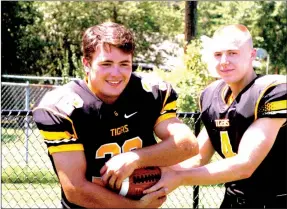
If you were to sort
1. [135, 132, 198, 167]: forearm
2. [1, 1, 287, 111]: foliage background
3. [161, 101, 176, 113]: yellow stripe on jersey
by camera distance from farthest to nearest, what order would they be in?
[1, 1, 287, 111]: foliage background → [161, 101, 176, 113]: yellow stripe on jersey → [135, 132, 198, 167]: forearm

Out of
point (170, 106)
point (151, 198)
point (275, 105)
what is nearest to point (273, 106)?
point (275, 105)

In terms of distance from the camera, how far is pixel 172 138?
299cm

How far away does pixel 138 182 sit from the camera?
9.36ft

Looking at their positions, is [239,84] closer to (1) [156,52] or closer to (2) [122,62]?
(2) [122,62]

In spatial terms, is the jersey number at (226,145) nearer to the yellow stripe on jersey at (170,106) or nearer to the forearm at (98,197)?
the yellow stripe on jersey at (170,106)

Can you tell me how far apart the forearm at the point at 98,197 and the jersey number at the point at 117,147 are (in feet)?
0.88

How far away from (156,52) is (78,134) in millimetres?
22284

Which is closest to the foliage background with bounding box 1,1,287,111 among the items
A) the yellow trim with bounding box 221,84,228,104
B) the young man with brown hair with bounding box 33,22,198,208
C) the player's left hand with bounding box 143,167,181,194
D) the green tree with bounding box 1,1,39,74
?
the green tree with bounding box 1,1,39,74

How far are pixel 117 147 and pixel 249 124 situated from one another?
83 centimetres

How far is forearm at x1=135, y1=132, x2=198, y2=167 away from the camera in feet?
9.43

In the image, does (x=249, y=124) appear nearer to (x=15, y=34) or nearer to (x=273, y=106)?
(x=273, y=106)

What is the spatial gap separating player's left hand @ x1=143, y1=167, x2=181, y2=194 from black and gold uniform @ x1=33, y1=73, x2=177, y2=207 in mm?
284

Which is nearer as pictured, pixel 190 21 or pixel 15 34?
pixel 190 21

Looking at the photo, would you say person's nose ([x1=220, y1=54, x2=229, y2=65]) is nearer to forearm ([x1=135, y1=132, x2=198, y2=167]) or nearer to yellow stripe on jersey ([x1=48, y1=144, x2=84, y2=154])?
forearm ([x1=135, y1=132, x2=198, y2=167])
